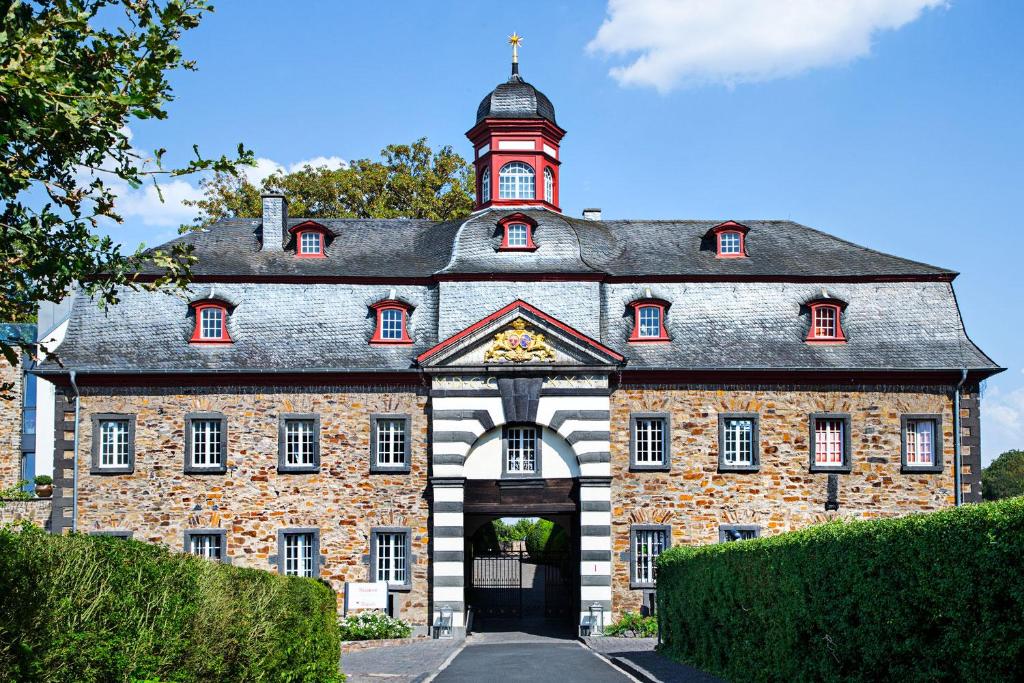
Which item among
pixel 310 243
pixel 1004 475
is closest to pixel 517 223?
pixel 310 243

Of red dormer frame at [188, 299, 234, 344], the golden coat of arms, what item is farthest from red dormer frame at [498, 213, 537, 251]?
red dormer frame at [188, 299, 234, 344]

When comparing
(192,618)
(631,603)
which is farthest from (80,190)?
(631,603)

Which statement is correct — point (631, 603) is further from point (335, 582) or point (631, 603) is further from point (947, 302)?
point (947, 302)

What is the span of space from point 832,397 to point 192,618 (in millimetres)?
22156

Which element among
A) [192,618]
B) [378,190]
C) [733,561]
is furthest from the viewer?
[378,190]

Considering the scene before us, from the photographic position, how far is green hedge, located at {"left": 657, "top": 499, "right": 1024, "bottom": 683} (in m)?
10.8

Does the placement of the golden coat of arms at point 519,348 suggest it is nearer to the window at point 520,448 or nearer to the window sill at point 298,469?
the window at point 520,448

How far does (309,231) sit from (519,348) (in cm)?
725

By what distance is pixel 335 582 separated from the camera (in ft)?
101

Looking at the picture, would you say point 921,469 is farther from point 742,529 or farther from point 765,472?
point 742,529

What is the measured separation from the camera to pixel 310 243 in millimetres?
33500

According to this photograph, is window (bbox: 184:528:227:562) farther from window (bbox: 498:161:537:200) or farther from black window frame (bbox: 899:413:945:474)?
black window frame (bbox: 899:413:945:474)

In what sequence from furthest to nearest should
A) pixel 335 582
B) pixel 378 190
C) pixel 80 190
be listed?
1. pixel 378 190
2. pixel 335 582
3. pixel 80 190

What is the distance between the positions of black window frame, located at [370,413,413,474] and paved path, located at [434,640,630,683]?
15.5 ft
